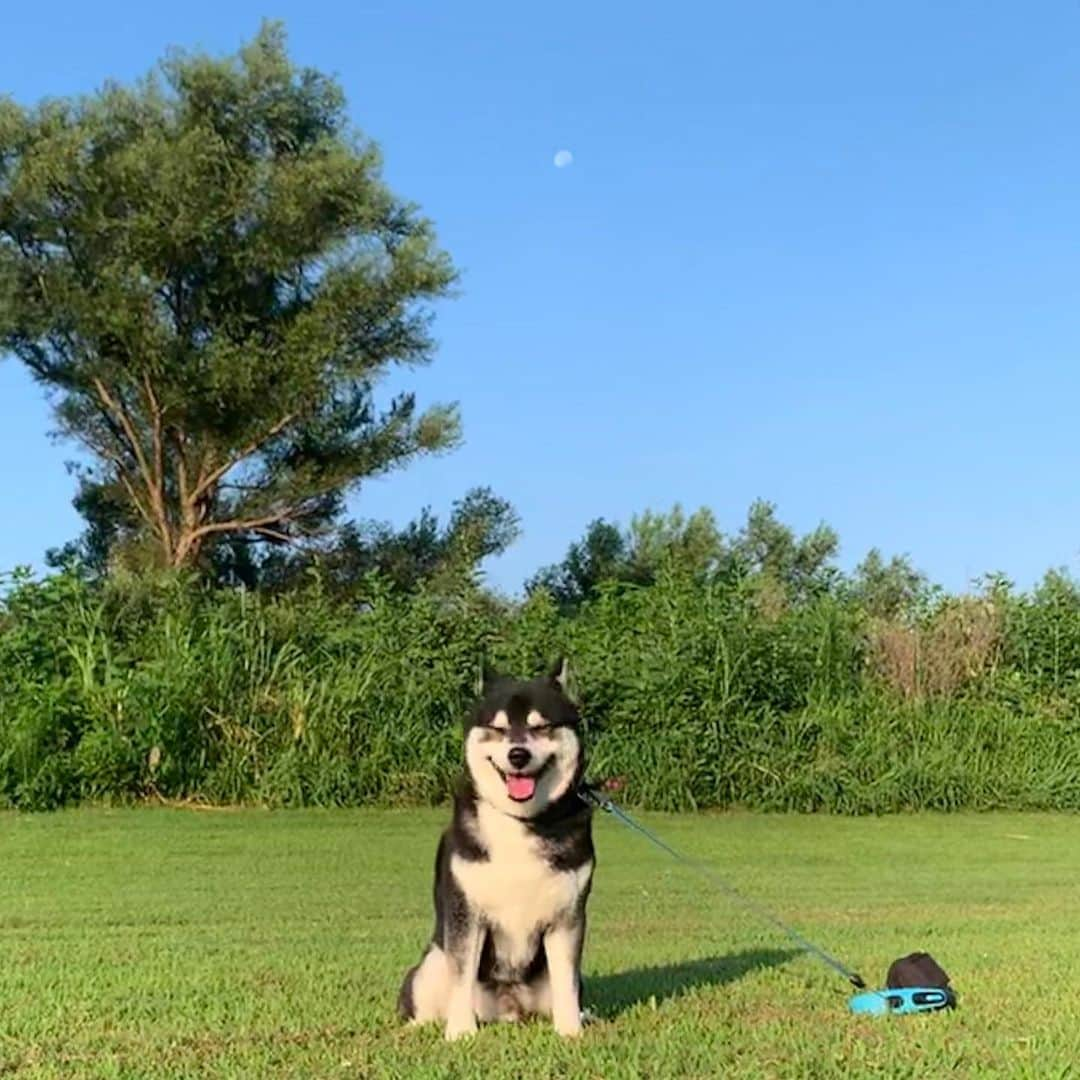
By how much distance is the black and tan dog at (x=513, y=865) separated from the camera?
4.04 metres

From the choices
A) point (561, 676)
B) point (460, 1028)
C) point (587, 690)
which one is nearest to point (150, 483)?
point (587, 690)

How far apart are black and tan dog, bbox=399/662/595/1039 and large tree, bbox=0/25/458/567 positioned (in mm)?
17071

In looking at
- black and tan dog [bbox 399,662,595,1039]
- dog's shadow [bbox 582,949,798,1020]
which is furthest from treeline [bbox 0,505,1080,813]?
black and tan dog [bbox 399,662,595,1039]

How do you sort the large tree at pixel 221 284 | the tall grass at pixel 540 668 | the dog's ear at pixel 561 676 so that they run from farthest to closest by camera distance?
1. the large tree at pixel 221 284
2. the tall grass at pixel 540 668
3. the dog's ear at pixel 561 676

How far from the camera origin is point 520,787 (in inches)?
159

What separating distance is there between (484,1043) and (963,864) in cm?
649

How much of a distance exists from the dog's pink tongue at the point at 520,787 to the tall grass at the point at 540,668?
8066 millimetres

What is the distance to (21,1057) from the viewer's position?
3.80m

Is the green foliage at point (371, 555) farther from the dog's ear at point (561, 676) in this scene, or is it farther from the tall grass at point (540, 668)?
the dog's ear at point (561, 676)

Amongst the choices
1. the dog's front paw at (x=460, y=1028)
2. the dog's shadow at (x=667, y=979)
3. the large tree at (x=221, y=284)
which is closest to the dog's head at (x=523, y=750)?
the dog's front paw at (x=460, y=1028)

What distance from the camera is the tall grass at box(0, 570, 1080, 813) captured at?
38.8 ft

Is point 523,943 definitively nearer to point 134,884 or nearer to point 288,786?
point 134,884

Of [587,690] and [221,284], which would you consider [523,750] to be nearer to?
[587,690]

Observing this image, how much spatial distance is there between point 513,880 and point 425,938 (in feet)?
7.68
